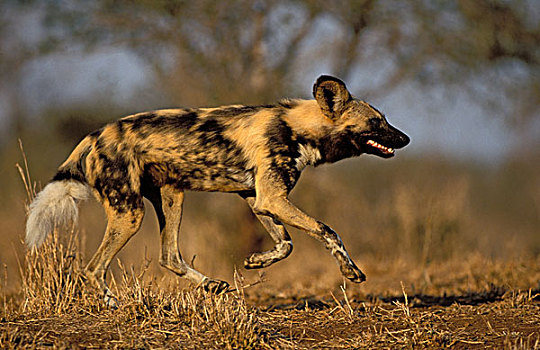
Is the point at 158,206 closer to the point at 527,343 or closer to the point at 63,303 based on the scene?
the point at 63,303

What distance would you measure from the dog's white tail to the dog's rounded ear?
5.41 ft

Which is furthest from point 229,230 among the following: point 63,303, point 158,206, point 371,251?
point 63,303

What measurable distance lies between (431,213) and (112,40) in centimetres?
467

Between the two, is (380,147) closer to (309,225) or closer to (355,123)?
(355,123)

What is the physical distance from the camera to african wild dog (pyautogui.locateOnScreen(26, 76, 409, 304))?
14.4 feet

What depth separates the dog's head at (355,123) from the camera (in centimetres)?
453

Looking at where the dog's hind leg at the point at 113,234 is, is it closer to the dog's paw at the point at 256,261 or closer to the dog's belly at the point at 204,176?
the dog's belly at the point at 204,176

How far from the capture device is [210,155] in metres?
4.48

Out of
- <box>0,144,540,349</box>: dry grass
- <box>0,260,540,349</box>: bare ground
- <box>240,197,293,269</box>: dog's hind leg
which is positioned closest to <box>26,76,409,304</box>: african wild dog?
<box>240,197,293,269</box>: dog's hind leg

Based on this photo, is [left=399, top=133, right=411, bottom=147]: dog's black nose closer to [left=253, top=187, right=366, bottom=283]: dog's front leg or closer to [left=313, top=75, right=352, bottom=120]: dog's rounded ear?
[left=313, top=75, right=352, bottom=120]: dog's rounded ear

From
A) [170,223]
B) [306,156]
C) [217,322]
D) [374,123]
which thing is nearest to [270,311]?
[170,223]

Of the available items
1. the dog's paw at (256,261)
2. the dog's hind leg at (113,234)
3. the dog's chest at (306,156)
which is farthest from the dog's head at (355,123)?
the dog's hind leg at (113,234)

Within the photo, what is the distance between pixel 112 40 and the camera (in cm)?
902

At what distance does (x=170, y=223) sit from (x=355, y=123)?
1437 millimetres
